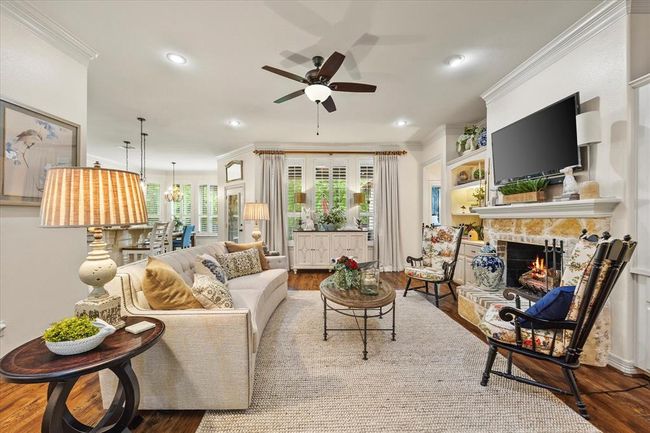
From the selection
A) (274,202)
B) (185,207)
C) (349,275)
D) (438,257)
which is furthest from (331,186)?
(185,207)

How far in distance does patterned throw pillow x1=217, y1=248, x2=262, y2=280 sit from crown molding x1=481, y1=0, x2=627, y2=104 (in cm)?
373

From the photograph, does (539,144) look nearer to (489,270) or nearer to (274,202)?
(489,270)

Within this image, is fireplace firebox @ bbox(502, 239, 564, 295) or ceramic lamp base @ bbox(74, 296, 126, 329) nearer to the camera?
ceramic lamp base @ bbox(74, 296, 126, 329)

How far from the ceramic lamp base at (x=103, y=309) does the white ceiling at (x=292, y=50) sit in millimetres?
2159

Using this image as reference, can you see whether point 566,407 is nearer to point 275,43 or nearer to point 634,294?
point 634,294

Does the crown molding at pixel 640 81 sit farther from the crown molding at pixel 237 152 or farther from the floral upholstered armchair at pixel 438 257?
the crown molding at pixel 237 152

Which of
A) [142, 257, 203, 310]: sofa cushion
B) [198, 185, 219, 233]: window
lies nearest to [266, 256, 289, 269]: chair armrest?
[142, 257, 203, 310]: sofa cushion

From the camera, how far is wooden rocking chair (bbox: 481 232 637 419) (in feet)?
4.94

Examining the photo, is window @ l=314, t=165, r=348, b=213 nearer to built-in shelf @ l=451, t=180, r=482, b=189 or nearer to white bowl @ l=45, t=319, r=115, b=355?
built-in shelf @ l=451, t=180, r=482, b=189

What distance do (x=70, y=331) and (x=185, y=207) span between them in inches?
364

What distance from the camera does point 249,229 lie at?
617 centimetres

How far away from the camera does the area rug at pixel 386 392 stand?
156 centimetres

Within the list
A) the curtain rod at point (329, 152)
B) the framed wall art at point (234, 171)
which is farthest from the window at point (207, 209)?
the curtain rod at point (329, 152)

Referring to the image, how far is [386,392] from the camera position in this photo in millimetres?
1833
